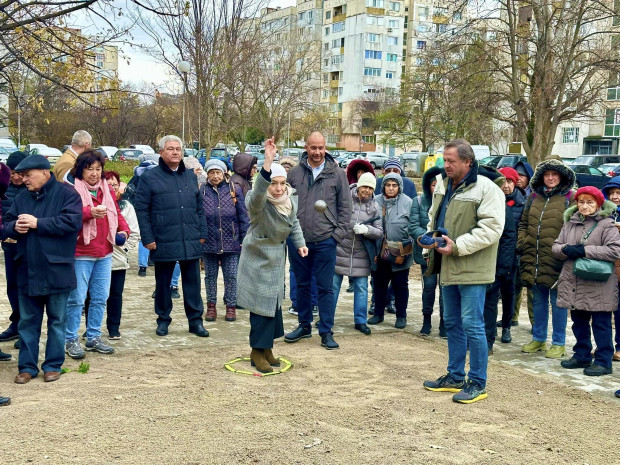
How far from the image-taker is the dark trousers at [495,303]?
24.3ft

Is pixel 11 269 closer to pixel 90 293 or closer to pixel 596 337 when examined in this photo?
pixel 90 293

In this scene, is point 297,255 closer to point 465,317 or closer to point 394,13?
point 465,317

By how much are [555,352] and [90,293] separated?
482 cm

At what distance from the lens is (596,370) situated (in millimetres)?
6746

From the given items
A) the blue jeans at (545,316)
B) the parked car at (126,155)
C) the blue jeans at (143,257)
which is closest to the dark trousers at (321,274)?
the blue jeans at (545,316)

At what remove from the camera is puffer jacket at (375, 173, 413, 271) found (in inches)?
336

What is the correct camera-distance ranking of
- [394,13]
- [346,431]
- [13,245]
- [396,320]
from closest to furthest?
1. [346,431]
2. [13,245]
3. [396,320]
4. [394,13]

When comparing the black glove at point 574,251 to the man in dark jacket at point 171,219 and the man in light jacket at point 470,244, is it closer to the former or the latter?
the man in light jacket at point 470,244

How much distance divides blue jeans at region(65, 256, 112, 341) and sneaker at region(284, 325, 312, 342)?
6.43 ft

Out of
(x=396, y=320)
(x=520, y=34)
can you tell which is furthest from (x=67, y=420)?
(x=520, y=34)

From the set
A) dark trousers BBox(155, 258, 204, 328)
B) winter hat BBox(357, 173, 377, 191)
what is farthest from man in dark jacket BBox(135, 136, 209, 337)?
winter hat BBox(357, 173, 377, 191)

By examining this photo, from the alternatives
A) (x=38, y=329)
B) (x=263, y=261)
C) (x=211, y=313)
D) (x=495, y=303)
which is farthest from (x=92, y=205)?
(x=495, y=303)

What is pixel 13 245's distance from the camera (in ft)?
22.4

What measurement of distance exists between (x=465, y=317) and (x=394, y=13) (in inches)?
3539
